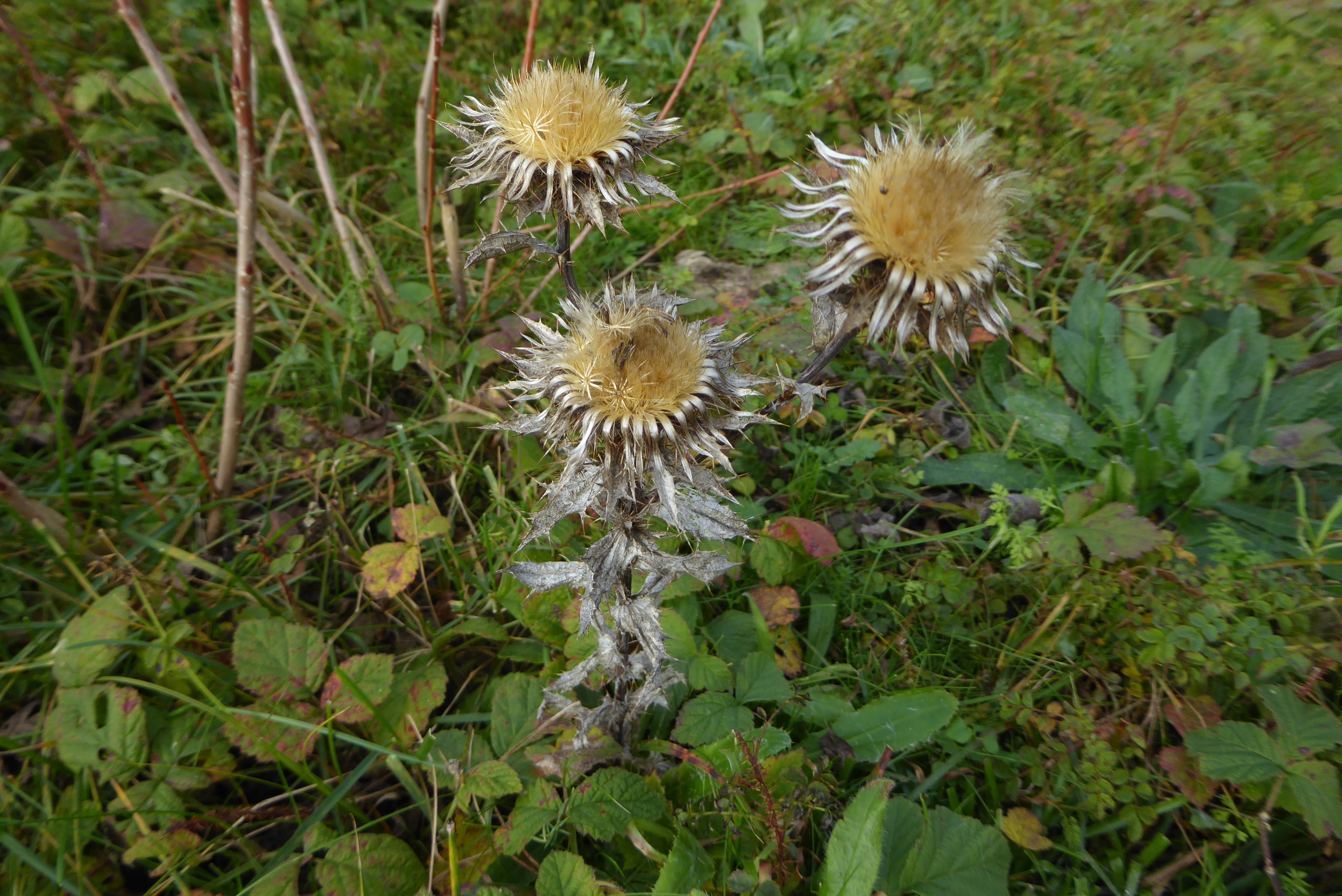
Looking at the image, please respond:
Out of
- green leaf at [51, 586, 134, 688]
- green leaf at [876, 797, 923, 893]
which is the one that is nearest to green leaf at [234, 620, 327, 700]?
green leaf at [51, 586, 134, 688]

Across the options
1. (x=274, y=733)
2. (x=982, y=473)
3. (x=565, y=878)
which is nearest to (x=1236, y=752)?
(x=982, y=473)

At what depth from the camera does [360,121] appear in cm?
332

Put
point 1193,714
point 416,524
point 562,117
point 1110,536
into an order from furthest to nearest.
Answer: point 416,524 → point 1110,536 → point 1193,714 → point 562,117

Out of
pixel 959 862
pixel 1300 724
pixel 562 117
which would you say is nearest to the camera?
pixel 562 117

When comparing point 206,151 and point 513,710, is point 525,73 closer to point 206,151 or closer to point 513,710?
point 206,151

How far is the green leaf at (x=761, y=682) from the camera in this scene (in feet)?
5.99

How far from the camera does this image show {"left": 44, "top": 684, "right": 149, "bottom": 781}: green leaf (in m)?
1.81

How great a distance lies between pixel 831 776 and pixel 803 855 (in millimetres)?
200

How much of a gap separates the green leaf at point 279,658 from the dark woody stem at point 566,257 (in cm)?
133

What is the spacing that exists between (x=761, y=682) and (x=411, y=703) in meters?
1.01

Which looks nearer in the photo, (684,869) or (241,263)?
(684,869)

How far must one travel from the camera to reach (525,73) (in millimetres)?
1586

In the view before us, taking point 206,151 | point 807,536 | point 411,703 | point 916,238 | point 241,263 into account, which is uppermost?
point 916,238

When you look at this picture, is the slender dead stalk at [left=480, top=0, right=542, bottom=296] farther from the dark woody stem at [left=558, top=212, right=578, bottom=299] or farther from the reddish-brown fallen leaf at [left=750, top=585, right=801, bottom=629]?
the reddish-brown fallen leaf at [left=750, top=585, right=801, bottom=629]
